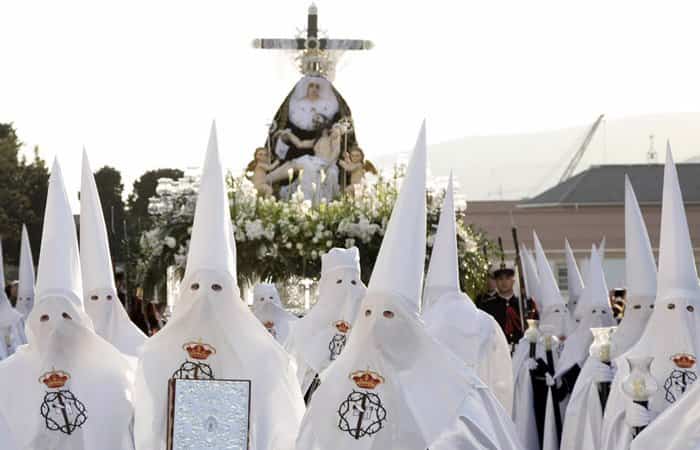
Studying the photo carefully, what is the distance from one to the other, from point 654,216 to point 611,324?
34.3 meters

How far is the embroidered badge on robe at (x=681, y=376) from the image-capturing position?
45.2 ft

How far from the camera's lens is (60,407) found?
1303cm

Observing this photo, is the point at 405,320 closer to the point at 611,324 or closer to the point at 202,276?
the point at 202,276

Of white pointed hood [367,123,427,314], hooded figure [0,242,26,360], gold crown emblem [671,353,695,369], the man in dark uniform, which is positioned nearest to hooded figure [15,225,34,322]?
hooded figure [0,242,26,360]

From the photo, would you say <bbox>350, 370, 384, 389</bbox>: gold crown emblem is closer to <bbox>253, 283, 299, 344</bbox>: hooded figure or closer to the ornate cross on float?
<bbox>253, 283, 299, 344</bbox>: hooded figure

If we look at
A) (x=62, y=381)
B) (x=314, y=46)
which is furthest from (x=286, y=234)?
(x=314, y=46)

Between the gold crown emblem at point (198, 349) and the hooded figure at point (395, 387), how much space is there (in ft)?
3.36

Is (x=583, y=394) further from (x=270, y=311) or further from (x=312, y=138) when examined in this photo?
(x=312, y=138)

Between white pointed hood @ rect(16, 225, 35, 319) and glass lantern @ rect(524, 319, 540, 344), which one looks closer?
glass lantern @ rect(524, 319, 540, 344)

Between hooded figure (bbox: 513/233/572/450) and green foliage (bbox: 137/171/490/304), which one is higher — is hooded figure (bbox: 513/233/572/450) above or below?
below

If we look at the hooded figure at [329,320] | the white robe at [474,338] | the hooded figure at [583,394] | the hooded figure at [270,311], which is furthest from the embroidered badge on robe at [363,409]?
the hooded figure at [270,311]

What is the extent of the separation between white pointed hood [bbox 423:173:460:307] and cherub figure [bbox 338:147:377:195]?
9.36m

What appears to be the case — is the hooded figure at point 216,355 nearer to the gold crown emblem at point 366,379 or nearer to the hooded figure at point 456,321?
the gold crown emblem at point 366,379

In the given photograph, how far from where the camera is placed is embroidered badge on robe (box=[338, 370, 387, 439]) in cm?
1168
